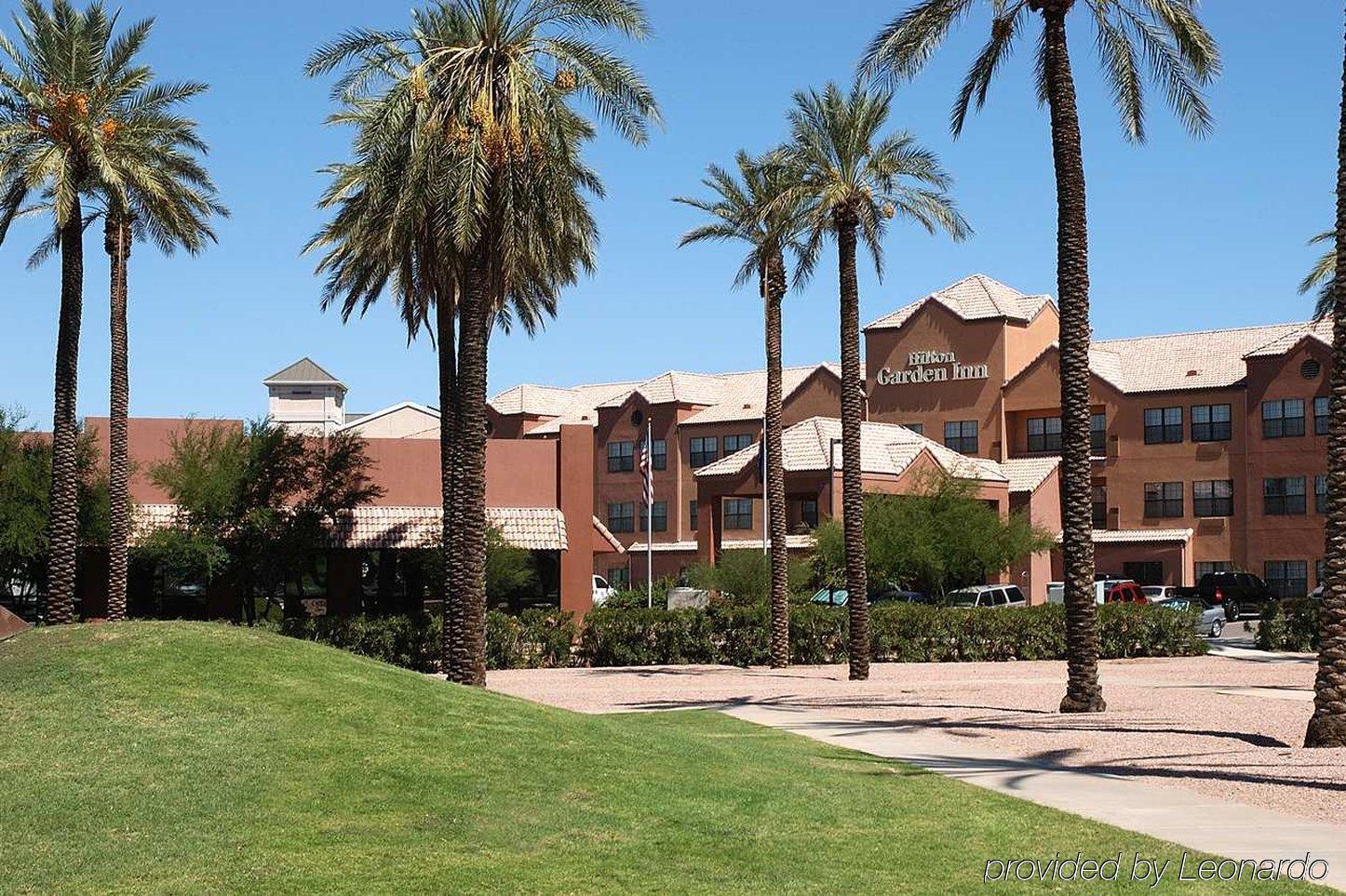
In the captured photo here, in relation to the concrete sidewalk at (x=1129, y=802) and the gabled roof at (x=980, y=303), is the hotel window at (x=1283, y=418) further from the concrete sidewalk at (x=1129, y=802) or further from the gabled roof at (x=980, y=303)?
the concrete sidewalk at (x=1129, y=802)

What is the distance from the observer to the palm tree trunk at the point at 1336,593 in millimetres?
18281

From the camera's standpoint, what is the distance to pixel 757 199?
37531 millimetres

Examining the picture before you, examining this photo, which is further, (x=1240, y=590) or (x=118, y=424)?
(x=1240, y=590)

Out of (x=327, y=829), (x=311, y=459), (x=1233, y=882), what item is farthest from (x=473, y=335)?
(x=1233, y=882)

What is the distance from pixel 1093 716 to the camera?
2297cm

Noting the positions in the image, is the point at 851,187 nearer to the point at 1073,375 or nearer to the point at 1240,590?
the point at 1073,375

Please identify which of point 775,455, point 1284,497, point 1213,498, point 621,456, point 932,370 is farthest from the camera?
point 621,456

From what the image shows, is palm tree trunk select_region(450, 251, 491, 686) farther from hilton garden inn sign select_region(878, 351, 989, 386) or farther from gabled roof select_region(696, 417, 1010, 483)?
hilton garden inn sign select_region(878, 351, 989, 386)

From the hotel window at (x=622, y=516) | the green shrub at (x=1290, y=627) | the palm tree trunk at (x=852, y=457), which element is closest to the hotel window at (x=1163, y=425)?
the hotel window at (x=622, y=516)

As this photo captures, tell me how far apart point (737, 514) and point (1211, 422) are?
23.2 m

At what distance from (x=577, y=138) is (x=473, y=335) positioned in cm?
438

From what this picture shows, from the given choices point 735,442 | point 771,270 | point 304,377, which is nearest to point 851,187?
point 771,270

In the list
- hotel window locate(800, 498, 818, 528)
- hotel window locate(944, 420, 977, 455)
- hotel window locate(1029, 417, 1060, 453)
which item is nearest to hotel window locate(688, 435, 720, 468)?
hotel window locate(944, 420, 977, 455)

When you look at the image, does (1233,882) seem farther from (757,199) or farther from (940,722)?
(757,199)
